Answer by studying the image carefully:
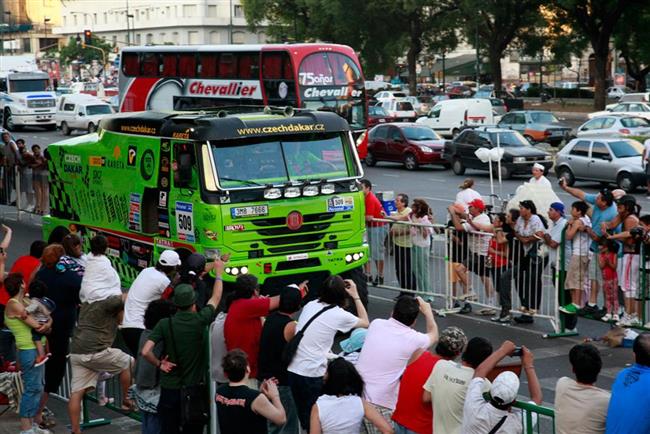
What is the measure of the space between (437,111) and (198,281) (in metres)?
39.1

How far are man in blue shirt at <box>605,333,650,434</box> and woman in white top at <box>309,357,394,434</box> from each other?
1506 millimetres

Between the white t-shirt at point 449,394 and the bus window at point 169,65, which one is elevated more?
the bus window at point 169,65

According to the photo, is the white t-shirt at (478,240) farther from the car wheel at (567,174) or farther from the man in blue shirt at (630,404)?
the car wheel at (567,174)

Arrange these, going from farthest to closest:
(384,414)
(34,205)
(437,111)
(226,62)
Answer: (437,111) → (226,62) → (34,205) → (384,414)

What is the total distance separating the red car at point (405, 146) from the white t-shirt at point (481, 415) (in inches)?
1200

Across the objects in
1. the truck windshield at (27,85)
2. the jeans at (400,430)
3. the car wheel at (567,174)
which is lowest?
the car wheel at (567,174)

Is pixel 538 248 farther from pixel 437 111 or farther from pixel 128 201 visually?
pixel 437 111

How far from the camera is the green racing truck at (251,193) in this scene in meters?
13.7

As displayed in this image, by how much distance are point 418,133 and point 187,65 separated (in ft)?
26.6

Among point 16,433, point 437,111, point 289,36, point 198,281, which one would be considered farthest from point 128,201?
point 289,36

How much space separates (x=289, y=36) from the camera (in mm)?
89812

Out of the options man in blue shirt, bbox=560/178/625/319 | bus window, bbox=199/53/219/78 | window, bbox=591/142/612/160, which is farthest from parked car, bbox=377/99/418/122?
man in blue shirt, bbox=560/178/625/319

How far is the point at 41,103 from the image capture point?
5716cm

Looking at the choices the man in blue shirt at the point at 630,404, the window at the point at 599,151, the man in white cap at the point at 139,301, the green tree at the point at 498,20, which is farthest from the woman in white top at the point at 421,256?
the green tree at the point at 498,20
